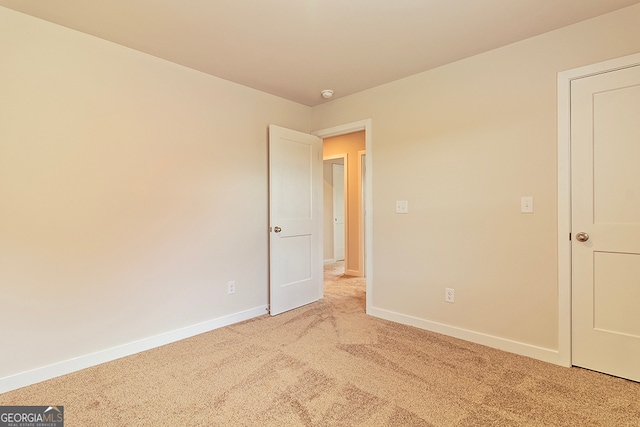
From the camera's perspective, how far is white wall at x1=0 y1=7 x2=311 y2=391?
76.2 inches

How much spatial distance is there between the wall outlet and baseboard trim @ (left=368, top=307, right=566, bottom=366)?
0.23 metres

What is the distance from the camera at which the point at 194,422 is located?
5.19 feet

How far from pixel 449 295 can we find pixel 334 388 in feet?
4.52

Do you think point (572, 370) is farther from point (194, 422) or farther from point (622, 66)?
point (194, 422)

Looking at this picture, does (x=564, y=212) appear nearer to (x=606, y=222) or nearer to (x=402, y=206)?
(x=606, y=222)

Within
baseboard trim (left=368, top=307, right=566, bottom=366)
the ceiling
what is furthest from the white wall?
baseboard trim (left=368, top=307, right=566, bottom=366)

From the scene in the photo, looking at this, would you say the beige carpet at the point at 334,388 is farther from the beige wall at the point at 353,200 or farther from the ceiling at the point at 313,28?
the beige wall at the point at 353,200

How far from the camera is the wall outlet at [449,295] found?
8.73 feet

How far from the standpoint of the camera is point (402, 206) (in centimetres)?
298

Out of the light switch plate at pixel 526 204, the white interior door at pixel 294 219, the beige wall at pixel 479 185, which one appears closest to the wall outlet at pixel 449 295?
the beige wall at pixel 479 185

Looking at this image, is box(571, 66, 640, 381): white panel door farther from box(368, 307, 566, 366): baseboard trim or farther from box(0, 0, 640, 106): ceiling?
box(0, 0, 640, 106): ceiling

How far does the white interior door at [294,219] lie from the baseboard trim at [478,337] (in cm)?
87

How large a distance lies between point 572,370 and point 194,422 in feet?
7.95

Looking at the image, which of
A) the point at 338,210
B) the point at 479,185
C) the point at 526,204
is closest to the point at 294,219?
the point at 479,185
